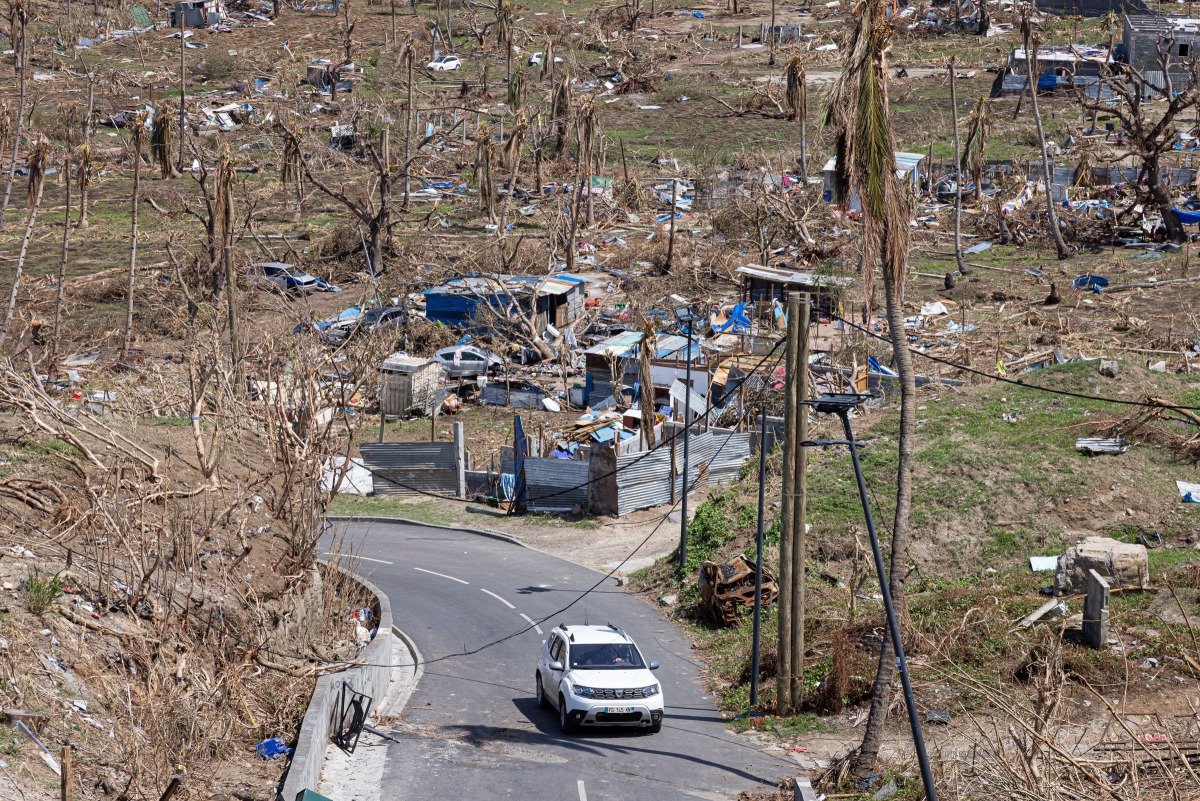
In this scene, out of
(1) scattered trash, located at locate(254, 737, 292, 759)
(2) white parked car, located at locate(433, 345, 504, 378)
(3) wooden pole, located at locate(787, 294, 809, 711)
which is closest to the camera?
(1) scattered trash, located at locate(254, 737, 292, 759)

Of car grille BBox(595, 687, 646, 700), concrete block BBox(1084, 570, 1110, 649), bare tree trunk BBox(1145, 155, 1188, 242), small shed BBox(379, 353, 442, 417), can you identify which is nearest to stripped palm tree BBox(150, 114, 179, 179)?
small shed BBox(379, 353, 442, 417)

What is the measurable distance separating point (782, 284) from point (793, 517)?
27.6 m

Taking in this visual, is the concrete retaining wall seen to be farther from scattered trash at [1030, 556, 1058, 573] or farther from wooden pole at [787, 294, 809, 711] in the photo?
scattered trash at [1030, 556, 1058, 573]

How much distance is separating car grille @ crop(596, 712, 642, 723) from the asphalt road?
34 centimetres

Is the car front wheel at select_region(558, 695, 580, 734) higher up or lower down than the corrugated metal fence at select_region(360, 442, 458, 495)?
higher up

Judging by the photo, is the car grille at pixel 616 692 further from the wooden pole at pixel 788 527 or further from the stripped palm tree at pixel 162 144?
the stripped palm tree at pixel 162 144

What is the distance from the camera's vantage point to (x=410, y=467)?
34.5m

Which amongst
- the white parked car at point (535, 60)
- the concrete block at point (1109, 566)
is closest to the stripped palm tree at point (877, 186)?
the concrete block at point (1109, 566)

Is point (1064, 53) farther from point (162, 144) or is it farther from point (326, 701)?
point (326, 701)

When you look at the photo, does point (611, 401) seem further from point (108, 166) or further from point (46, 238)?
point (108, 166)

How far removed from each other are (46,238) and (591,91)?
3646 centimetres

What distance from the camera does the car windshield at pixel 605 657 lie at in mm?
18531

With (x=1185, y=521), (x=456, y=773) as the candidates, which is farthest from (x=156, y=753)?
(x=1185, y=521)

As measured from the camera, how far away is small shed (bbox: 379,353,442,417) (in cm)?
3828
